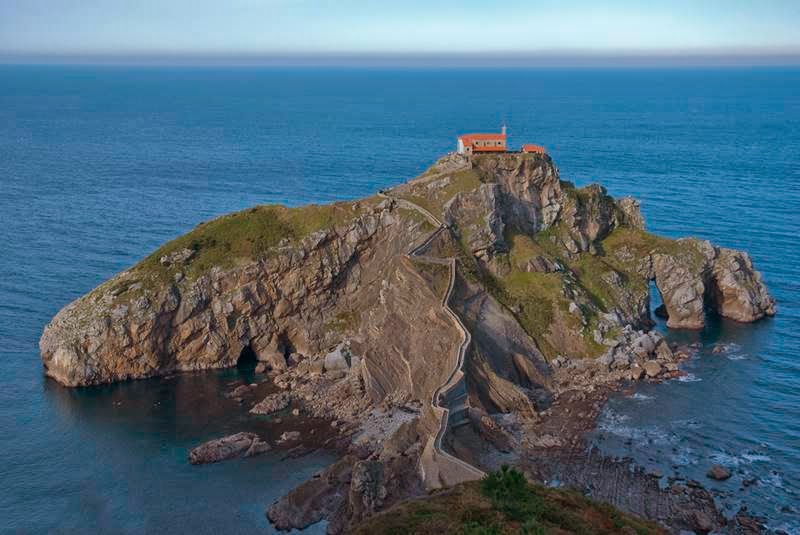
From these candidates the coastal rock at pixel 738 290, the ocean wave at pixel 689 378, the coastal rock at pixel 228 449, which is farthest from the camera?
the coastal rock at pixel 738 290

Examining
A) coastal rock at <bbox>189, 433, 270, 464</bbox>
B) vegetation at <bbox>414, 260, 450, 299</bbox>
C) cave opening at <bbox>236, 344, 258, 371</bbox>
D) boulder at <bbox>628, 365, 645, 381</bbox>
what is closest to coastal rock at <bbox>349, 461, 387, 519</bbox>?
coastal rock at <bbox>189, 433, 270, 464</bbox>

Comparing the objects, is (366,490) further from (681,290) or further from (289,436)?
(681,290)

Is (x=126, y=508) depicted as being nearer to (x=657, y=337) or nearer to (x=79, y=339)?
(x=79, y=339)

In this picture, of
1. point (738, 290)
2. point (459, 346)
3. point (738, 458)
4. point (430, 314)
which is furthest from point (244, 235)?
point (738, 290)

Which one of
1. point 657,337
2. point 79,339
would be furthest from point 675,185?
point 79,339

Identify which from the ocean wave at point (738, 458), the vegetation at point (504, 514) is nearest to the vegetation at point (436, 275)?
the ocean wave at point (738, 458)

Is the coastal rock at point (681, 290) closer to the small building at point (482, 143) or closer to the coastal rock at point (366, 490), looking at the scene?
the small building at point (482, 143)

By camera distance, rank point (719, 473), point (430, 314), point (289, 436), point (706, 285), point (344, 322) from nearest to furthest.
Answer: point (719, 473), point (289, 436), point (430, 314), point (344, 322), point (706, 285)
